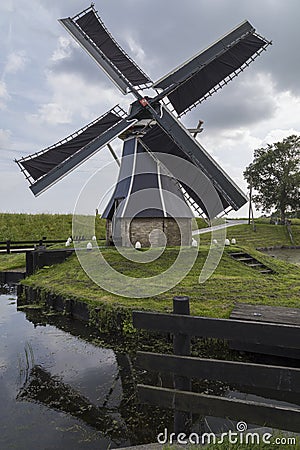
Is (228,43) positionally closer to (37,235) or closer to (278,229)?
(37,235)

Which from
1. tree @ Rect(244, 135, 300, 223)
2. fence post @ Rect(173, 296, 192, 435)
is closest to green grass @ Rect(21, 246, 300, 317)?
fence post @ Rect(173, 296, 192, 435)

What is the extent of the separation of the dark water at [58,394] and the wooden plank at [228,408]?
102 centimetres

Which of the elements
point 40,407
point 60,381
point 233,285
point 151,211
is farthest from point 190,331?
point 151,211

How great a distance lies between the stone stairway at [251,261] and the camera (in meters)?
11.3

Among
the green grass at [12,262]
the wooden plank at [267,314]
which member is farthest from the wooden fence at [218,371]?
the green grass at [12,262]

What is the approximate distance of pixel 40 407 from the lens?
4289 mm

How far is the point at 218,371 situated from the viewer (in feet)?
9.23

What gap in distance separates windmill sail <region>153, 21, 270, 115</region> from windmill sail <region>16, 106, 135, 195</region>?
6.98 ft

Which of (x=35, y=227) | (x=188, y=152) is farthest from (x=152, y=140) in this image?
(x=35, y=227)

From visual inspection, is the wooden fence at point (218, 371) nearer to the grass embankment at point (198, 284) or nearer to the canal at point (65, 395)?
the canal at point (65, 395)

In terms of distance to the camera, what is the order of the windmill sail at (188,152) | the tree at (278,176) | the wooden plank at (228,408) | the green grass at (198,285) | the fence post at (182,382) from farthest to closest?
the tree at (278,176) < the windmill sail at (188,152) < the green grass at (198,285) < the fence post at (182,382) < the wooden plank at (228,408)

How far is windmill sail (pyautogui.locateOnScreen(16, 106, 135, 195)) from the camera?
1094cm

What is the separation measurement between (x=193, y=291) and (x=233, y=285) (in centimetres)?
116

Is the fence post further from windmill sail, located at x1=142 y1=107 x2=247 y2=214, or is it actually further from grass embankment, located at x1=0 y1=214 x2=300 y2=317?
windmill sail, located at x1=142 y1=107 x2=247 y2=214
